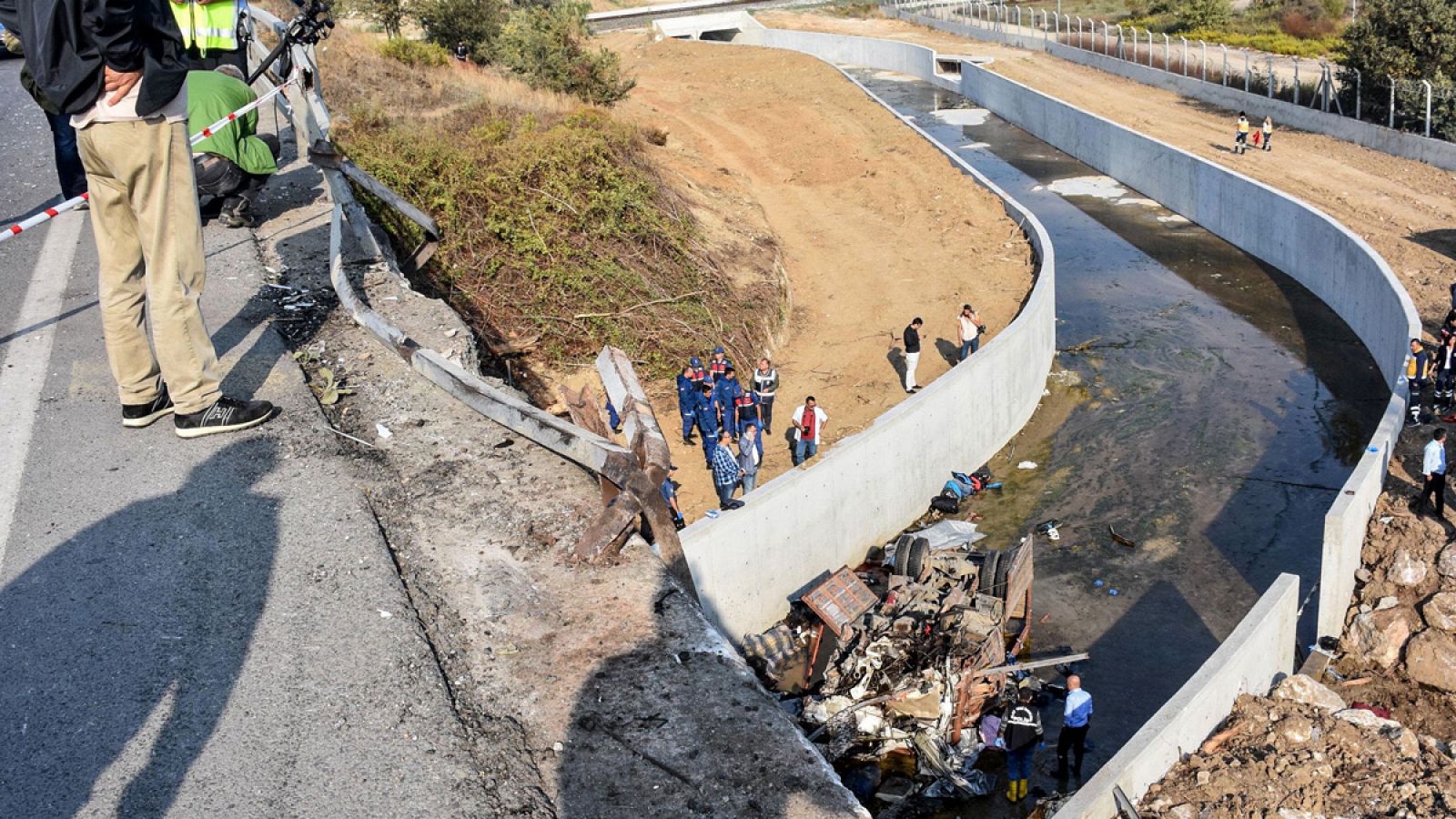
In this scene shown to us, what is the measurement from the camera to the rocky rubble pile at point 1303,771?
9383mm

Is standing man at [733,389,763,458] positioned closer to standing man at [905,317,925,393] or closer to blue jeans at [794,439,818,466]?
blue jeans at [794,439,818,466]

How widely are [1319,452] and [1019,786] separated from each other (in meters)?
10.6

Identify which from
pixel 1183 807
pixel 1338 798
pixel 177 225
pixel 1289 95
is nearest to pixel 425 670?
pixel 177 225

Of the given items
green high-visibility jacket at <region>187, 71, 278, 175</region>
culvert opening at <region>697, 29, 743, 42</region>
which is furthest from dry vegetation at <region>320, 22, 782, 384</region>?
culvert opening at <region>697, 29, 743, 42</region>

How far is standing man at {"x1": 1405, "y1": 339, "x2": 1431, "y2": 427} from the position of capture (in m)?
17.4

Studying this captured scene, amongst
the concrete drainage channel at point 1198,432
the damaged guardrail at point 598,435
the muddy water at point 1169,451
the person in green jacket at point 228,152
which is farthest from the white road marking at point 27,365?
the muddy water at point 1169,451

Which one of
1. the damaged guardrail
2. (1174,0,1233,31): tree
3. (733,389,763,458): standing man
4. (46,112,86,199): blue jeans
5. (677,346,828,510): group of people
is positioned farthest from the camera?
(1174,0,1233,31): tree

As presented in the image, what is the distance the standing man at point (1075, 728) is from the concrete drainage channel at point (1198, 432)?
75cm

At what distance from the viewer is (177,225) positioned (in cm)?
622

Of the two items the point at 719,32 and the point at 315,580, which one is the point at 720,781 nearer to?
the point at 315,580

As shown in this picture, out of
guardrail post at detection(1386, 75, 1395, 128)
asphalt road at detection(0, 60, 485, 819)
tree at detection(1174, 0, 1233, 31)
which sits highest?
asphalt road at detection(0, 60, 485, 819)

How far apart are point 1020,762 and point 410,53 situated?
962 inches

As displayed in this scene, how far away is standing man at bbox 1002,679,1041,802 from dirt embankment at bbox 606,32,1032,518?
6.53 metres

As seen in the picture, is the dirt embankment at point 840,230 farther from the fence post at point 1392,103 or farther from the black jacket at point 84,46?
the black jacket at point 84,46
